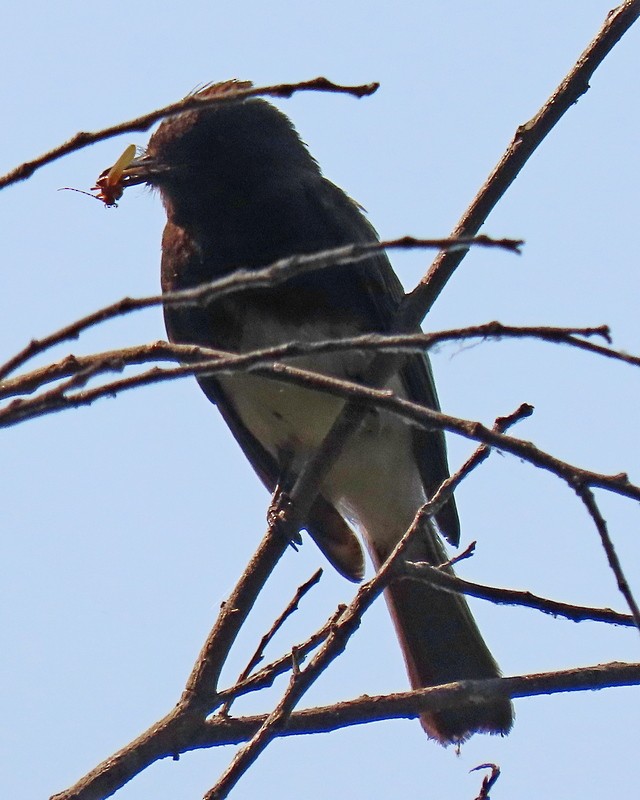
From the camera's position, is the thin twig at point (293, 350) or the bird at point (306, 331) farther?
the bird at point (306, 331)

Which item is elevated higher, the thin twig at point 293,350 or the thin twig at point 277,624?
the thin twig at point 277,624

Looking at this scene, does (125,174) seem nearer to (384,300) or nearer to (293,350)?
(384,300)

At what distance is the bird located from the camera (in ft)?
13.8

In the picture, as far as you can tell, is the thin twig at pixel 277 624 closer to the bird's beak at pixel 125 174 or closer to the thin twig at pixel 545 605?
the thin twig at pixel 545 605

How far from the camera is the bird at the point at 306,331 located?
165 inches

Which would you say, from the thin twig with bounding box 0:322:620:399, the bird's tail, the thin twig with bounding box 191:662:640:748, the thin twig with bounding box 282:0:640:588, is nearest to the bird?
the bird's tail

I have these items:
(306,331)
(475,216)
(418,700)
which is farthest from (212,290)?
(306,331)

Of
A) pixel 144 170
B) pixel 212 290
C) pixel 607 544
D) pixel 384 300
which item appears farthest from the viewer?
pixel 144 170

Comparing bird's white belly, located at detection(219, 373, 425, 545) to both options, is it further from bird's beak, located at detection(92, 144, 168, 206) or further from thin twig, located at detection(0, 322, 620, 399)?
thin twig, located at detection(0, 322, 620, 399)

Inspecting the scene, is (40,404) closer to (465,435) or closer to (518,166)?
(465,435)

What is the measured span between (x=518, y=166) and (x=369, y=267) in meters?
1.35

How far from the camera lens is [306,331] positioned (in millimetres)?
4117

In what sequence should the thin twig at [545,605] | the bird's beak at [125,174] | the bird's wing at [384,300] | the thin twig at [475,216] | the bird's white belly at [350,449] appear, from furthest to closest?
the bird's white belly at [350,449]
the bird's wing at [384,300]
the bird's beak at [125,174]
the thin twig at [475,216]
the thin twig at [545,605]

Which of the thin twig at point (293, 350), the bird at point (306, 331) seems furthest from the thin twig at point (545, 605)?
the bird at point (306, 331)
